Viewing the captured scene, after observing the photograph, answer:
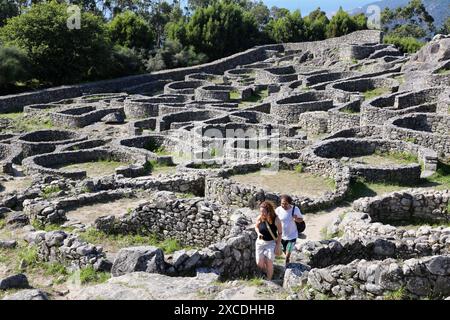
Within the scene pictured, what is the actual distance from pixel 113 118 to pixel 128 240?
70.8 feet

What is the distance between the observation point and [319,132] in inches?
1047

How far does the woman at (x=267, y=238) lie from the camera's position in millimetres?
9227

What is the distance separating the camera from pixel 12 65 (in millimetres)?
43438

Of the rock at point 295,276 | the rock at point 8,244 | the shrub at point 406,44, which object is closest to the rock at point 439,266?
the rock at point 295,276

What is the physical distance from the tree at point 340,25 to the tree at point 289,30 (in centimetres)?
334

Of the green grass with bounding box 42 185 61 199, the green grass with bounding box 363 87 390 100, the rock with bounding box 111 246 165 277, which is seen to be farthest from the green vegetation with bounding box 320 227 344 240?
the green grass with bounding box 363 87 390 100

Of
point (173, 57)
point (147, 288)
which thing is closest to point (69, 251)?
point (147, 288)

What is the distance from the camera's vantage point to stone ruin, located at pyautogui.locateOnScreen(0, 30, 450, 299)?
30.0 feet

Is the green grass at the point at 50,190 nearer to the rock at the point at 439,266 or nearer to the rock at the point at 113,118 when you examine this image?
the rock at the point at 439,266

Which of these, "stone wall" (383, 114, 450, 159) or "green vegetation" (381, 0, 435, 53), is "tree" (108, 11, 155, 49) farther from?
"green vegetation" (381, 0, 435, 53)

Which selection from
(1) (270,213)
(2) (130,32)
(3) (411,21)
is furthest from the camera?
(3) (411,21)

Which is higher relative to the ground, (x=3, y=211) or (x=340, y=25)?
(x=340, y=25)

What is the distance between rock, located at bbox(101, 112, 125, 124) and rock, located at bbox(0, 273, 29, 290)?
23842mm

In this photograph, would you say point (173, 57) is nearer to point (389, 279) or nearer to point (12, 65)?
point (12, 65)
